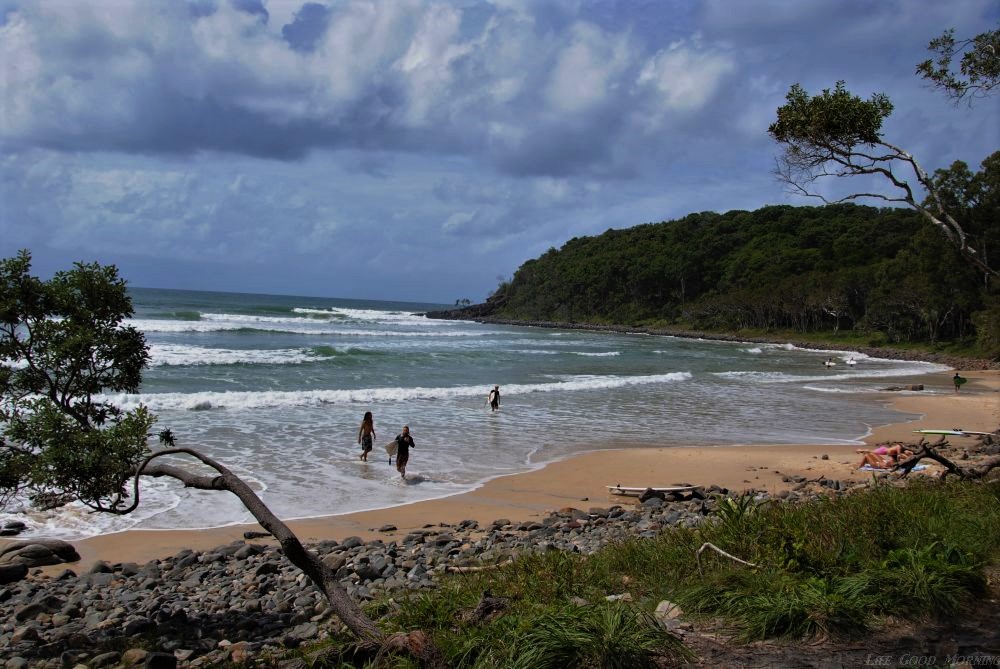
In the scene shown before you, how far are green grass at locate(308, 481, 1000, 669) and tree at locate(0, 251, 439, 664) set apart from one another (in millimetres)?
1063

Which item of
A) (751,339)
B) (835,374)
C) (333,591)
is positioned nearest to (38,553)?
(333,591)

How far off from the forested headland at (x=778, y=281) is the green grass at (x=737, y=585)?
36.7 m

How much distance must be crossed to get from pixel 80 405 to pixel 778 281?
84.0 meters

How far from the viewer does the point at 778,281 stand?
80875mm

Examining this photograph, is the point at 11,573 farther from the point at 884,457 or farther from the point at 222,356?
the point at 222,356

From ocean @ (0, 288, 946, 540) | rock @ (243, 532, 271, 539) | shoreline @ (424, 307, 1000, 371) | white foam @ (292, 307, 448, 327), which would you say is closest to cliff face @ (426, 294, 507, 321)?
shoreline @ (424, 307, 1000, 371)

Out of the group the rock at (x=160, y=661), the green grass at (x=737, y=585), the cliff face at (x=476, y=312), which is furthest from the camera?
the cliff face at (x=476, y=312)

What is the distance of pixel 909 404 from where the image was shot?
2455cm

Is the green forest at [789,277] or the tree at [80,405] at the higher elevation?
the green forest at [789,277]

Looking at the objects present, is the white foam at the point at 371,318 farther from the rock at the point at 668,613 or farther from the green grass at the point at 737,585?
the rock at the point at 668,613

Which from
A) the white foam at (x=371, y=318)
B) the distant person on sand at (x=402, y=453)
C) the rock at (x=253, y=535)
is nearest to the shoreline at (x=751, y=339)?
the white foam at (x=371, y=318)

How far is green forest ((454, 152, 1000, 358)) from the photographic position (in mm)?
47844

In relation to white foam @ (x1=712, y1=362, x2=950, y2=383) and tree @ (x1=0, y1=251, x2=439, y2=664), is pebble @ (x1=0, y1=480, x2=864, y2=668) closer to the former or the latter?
tree @ (x1=0, y1=251, x2=439, y2=664)

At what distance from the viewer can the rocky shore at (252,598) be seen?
512cm
